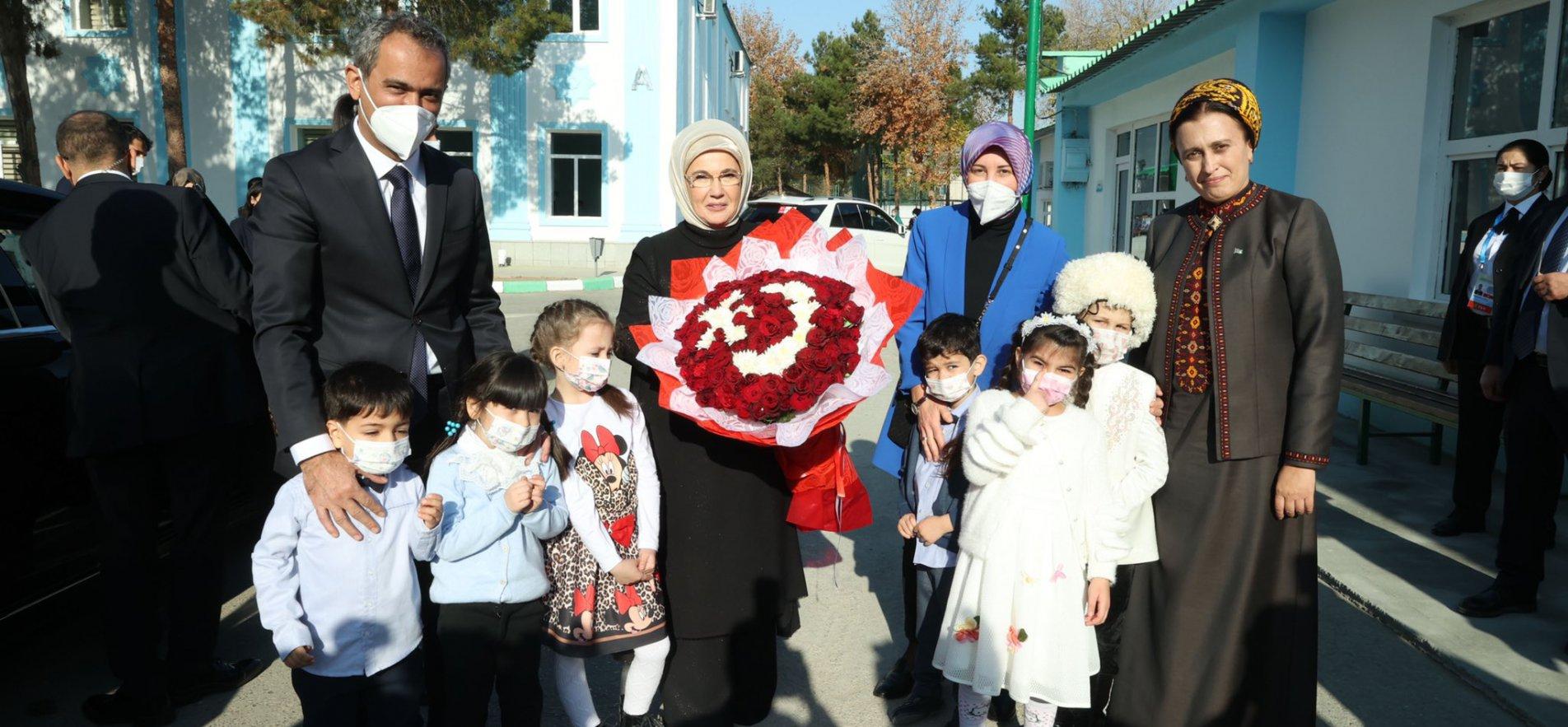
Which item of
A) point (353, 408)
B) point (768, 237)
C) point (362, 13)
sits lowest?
point (353, 408)

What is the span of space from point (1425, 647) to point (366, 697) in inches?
159

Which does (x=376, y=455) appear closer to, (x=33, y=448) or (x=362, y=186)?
(x=362, y=186)

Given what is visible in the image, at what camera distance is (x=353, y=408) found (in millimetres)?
2639

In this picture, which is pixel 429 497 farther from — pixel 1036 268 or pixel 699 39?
pixel 699 39

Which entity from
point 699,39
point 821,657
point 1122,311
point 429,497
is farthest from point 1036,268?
point 699,39

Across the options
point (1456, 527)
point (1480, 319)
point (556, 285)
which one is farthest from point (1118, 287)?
point (556, 285)

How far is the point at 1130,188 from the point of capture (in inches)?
594

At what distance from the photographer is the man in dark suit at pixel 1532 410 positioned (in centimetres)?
430

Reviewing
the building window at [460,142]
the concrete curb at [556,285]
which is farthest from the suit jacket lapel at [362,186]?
the building window at [460,142]

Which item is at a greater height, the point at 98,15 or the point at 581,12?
the point at 581,12

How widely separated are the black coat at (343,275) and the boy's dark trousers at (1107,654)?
2087mm

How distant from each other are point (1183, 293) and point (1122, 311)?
0.20 metres

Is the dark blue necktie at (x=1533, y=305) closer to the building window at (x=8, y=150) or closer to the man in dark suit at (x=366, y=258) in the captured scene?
the man in dark suit at (x=366, y=258)

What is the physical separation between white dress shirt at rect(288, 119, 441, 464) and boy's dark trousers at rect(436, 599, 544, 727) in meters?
0.64
